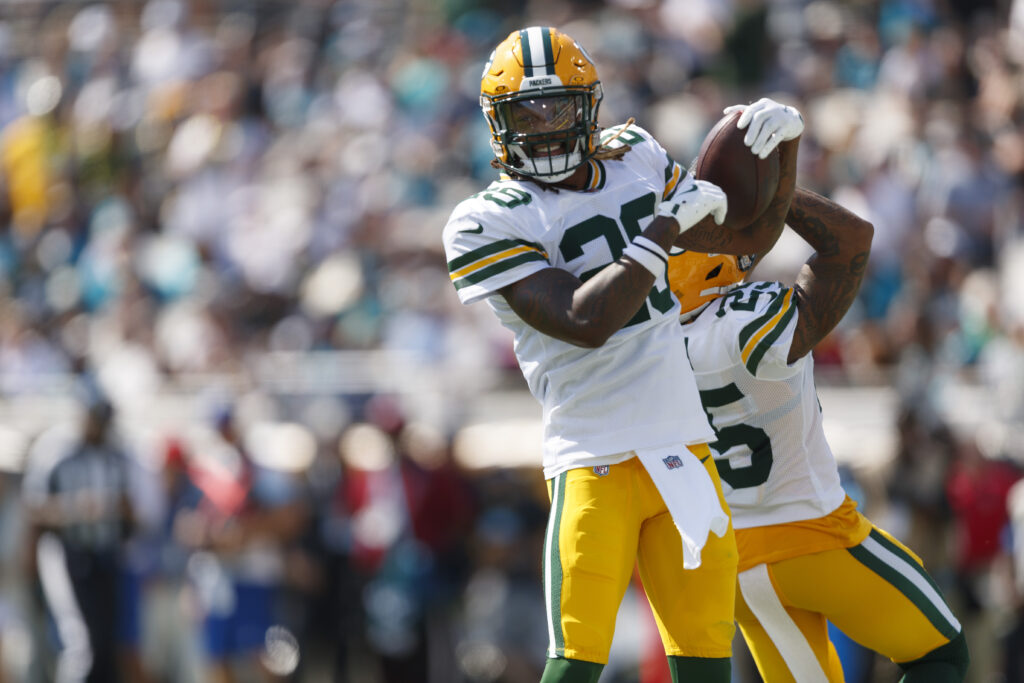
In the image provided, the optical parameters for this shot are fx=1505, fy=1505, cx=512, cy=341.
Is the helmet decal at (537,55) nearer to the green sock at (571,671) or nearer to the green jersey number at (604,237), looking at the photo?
the green jersey number at (604,237)

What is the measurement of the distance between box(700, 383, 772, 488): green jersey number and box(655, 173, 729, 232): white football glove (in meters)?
0.64

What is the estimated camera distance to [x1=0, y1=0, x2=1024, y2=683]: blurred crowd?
8.32 meters

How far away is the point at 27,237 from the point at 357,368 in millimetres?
4234

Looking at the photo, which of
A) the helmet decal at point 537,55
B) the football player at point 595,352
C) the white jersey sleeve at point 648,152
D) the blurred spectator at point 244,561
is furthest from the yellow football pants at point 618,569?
the blurred spectator at point 244,561

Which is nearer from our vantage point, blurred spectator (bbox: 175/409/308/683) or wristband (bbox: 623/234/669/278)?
wristband (bbox: 623/234/669/278)

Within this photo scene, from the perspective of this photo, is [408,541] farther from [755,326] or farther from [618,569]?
[618,569]

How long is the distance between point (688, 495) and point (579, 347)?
18.6 inches

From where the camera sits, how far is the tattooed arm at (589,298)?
371 centimetres

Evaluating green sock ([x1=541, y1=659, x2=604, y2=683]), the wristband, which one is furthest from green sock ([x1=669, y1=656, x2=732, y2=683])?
the wristband

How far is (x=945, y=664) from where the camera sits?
424 cm

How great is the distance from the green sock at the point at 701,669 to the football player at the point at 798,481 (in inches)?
20.6

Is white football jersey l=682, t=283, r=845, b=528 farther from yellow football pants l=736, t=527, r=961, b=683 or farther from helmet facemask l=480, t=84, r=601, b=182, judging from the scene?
helmet facemask l=480, t=84, r=601, b=182

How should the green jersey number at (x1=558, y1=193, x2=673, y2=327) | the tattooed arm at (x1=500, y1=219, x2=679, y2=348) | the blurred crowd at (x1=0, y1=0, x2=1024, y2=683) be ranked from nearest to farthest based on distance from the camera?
1. the tattooed arm at (x1=500, y1=219, x2=679, y2=348)
2. the green jersey number at (x1=558, y1=193, x2=673, y2=327)
3. the blurred crowd at (x1=0, y1=0, x2=1024, y2=683)

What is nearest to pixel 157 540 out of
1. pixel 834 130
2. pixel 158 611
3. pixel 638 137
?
pixel 158 611
